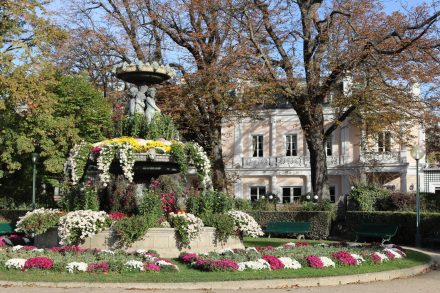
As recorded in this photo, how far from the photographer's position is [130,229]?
1348 centimetres

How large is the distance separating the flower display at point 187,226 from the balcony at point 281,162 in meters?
34.5

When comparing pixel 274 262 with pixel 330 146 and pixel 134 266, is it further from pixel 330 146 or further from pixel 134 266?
pixel 330 146

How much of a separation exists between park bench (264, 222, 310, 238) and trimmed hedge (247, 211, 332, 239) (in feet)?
2.29

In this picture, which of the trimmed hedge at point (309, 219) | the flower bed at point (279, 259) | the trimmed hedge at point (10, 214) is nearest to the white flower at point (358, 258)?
the flower bed at point (279, 259)

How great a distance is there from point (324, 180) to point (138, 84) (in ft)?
50.0

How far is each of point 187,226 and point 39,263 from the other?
139 inches

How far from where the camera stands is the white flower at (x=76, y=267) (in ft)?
37.8

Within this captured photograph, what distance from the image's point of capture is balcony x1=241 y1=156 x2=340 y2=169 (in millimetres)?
47500

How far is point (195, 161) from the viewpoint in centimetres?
1589

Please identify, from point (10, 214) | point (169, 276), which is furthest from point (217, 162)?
point (169, 276)

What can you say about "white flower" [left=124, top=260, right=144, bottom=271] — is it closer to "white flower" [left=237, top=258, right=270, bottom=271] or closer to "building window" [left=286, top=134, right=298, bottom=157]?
"white flower" [left=237, top=258, right=270, bottom=271]

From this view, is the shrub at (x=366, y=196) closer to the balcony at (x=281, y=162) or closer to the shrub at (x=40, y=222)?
the shrub at (x=40, y=222)

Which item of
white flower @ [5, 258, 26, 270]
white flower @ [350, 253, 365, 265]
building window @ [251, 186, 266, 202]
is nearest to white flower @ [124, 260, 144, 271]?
white flower @ [5, 258, 26, 270]

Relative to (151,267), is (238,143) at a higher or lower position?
higher
